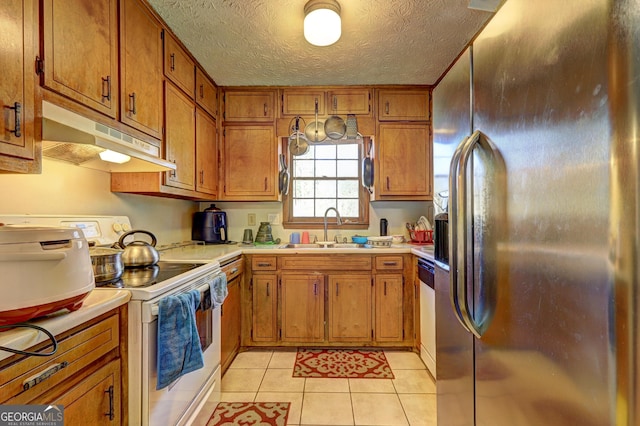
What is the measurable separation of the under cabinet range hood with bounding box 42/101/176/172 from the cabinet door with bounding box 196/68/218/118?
961 millimetres

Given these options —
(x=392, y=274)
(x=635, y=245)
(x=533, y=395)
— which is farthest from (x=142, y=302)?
(x=392, y=274)

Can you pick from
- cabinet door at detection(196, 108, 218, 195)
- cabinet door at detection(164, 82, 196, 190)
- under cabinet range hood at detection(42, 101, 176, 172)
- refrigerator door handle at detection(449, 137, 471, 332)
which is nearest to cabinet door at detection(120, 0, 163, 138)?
cabinet door at detection(164, 82, 196, 190)

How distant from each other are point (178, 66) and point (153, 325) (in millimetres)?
1775

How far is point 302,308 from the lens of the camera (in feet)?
8.10

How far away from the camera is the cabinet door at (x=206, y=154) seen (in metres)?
2.39

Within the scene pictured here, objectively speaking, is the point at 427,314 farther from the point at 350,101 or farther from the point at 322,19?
the point at 322,19

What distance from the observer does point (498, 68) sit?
0.82 m

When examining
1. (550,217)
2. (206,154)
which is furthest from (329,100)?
(550,217)

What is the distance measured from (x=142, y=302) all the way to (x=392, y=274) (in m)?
1.87

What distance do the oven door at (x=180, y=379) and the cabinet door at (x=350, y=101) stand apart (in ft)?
6.31

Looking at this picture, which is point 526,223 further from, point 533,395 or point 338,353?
point 338,353

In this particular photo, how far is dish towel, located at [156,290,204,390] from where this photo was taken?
1.15 m

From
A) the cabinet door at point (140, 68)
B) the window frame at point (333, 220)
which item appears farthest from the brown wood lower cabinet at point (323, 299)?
the cabinet door at point (140, 68)

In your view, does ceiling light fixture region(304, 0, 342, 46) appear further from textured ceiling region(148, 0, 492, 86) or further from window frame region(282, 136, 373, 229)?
window frame region(282, 136, 373, 229)
